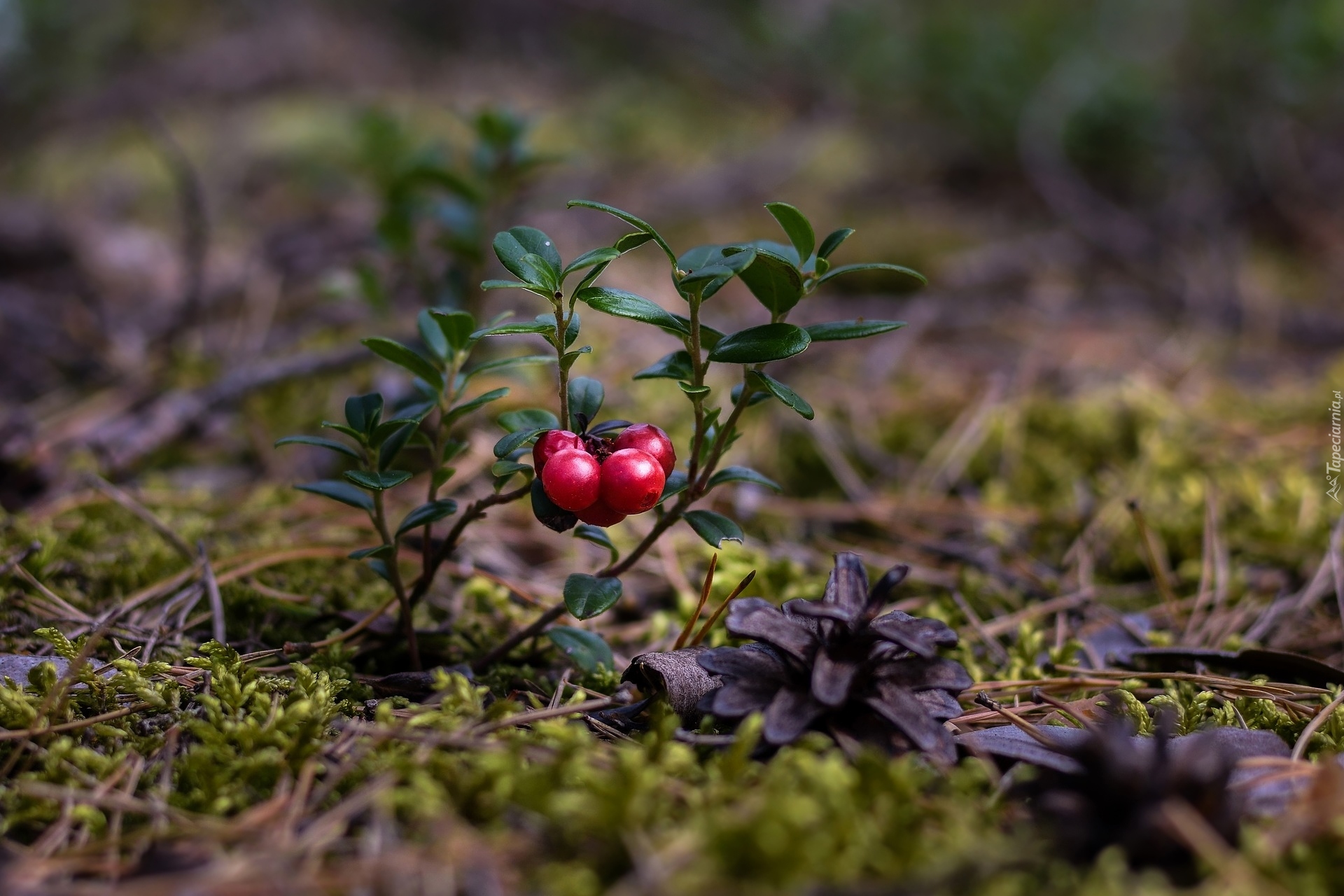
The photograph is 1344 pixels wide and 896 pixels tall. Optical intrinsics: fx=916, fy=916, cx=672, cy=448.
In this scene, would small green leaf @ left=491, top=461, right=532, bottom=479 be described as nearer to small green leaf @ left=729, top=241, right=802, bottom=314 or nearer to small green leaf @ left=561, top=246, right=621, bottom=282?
small green leaf @ left=561, top=246, right=621, bottom=282

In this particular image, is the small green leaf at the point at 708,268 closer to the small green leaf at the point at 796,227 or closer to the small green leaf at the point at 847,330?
the small green leaf at the point at 796,227

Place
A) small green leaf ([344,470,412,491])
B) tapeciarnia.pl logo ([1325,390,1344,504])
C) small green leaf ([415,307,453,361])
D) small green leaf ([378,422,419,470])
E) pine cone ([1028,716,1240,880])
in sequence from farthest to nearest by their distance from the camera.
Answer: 1. tapeciarnia.pl logo ([1325,390,1344,504])
2. small green leaf ([415,307,453,361])
3. small green leaf ([378,422,419,470])
4. small green leaf ([344,470,412,491])
5. pine cone ([1028,716,1240,880])

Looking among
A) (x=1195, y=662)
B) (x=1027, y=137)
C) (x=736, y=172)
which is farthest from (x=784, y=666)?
(x=1027, y=137)

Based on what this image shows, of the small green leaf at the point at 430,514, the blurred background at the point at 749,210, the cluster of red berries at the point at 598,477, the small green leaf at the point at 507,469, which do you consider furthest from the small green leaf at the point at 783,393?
the blurred background at the point at 749,210

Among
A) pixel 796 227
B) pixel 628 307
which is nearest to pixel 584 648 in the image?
pixel 628 307

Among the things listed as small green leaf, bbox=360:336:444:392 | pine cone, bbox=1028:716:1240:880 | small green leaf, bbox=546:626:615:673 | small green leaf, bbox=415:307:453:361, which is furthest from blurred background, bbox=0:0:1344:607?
pine cone, bbox=1028:716:1240:880

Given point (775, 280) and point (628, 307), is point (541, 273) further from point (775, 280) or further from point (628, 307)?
point (775, 280)
